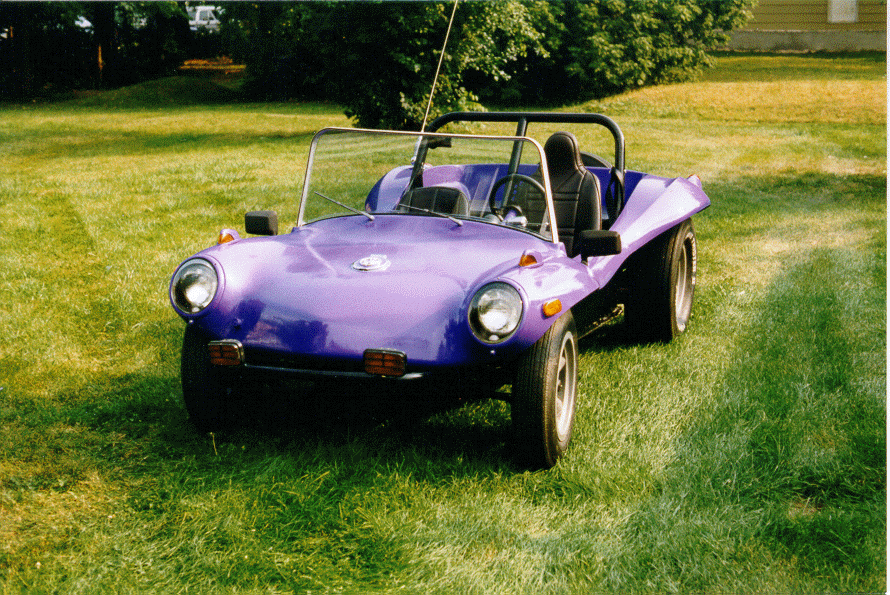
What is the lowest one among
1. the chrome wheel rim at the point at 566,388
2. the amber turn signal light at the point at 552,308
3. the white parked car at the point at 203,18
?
the chrome wheel rim at the point at 566,388

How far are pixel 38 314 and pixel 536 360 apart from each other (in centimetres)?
394

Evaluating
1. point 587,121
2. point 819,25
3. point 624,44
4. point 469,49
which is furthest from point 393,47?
point 819,25

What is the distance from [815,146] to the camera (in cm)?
1543

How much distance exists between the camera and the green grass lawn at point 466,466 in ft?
9.68

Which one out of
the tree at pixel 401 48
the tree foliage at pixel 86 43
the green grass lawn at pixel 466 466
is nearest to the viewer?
the green grass lawn at pixel 466 466

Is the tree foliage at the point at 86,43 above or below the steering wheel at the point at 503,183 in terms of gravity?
above

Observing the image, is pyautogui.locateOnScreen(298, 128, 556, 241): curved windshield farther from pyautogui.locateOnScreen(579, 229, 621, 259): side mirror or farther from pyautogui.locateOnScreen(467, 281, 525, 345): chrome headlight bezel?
pyautogui.locateOnScreen(467, 281, 525, 345): chrome headlight bezel

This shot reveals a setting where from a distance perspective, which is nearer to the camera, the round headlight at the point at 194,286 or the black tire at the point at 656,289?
the round headlight at the point at 194,286

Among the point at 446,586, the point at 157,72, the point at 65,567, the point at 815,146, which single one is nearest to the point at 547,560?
the point at 446,586

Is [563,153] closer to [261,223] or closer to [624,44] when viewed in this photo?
[261,223]

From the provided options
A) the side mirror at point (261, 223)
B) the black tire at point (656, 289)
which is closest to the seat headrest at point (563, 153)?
the black tire at point (656, 289)

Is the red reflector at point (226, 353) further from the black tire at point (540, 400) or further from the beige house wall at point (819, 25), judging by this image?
the beige house wall at point (819, 25)

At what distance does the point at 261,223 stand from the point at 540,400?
1.91 meters

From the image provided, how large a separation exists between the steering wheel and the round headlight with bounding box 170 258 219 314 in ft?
4.67
